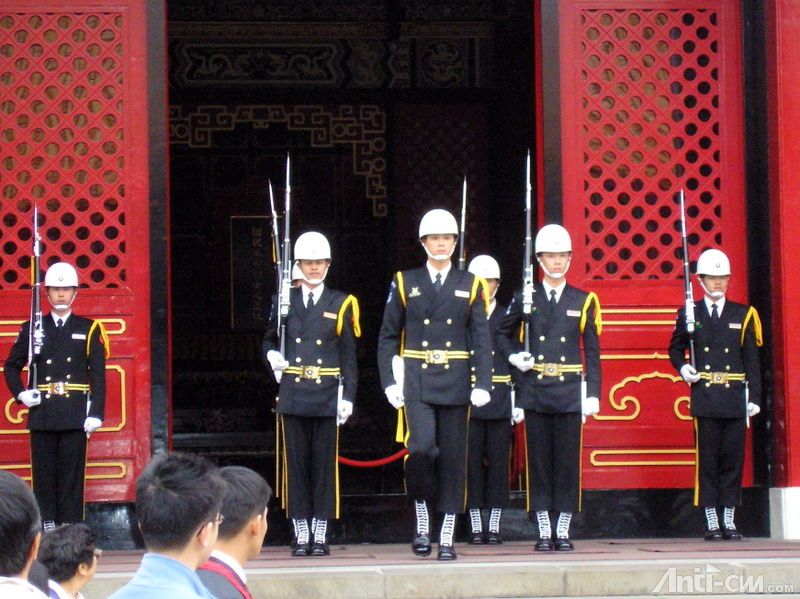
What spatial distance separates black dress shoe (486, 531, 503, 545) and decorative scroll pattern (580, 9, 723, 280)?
6.01ft

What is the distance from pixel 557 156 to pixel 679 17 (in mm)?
1216

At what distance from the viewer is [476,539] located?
32.8ft

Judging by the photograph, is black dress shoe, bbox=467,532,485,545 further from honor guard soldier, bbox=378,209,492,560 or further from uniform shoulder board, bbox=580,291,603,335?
uniform shoulder board, bbox=580,291,603,335

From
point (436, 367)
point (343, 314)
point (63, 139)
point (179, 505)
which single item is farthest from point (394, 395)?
point (179, 505)

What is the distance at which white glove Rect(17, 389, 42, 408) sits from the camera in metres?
9.62

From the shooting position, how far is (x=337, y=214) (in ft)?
50.1

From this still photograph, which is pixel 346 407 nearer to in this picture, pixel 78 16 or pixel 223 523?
pixel 78 16

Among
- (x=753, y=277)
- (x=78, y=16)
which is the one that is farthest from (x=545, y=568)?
(x=78, y=16)

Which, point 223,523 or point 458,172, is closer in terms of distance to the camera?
point 223,523

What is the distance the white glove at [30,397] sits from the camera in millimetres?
9625

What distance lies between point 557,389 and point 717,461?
3.89 ft

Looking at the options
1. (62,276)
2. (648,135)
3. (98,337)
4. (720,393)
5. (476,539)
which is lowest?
(476,539)

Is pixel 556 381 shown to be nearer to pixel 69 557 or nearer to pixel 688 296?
pixel 688 296

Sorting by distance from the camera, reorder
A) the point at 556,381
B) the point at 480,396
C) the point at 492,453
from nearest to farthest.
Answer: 1. the point at 480,396
2. the point at 556,381
3. the point at 492,453
